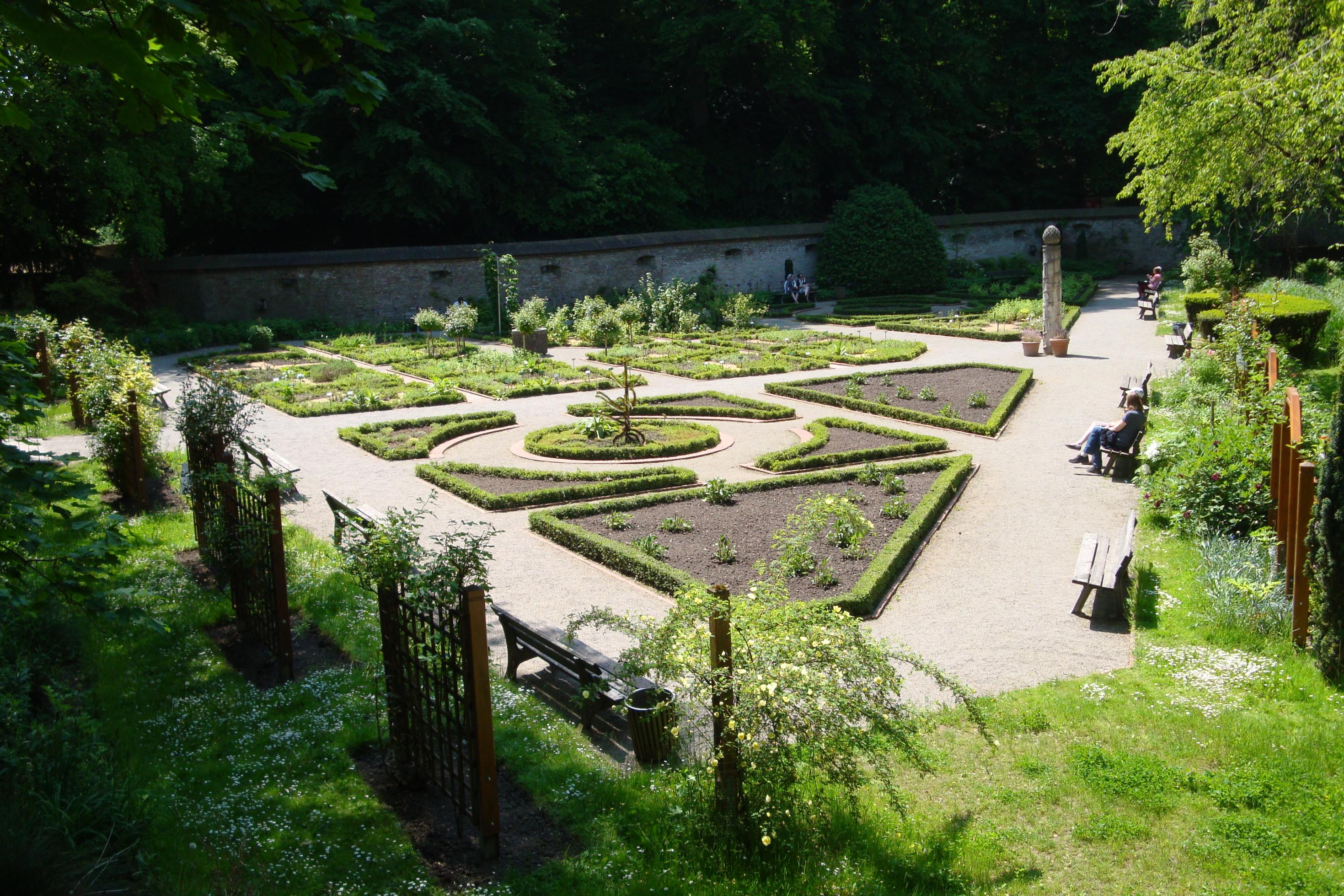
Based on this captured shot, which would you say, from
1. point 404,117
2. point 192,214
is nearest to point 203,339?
point 192,214

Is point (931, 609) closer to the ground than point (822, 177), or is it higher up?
closer to the ground

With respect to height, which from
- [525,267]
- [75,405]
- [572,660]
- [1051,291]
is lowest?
[572,660]

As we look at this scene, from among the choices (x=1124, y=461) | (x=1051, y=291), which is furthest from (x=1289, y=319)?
(x=1124, y=461)

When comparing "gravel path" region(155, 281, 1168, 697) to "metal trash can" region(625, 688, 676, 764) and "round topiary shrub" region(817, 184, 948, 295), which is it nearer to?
"metal trash can" region(625, 688, 676, 764)

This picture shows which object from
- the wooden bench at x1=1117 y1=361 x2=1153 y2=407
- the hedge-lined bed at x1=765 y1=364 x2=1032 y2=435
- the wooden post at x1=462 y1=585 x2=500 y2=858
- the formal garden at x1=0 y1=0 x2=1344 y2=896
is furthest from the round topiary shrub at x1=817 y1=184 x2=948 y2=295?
the wooden post at x1=462 y1=585 x2=500 y2=858

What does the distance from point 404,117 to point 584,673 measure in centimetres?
2634

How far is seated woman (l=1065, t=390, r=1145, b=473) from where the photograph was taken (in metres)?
11.5

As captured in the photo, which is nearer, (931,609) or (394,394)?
(931,609)

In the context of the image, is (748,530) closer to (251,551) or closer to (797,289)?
(251,551)

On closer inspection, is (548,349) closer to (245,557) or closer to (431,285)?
(431,285)

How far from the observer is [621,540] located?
9.92 meters

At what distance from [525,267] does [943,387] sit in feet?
52.6

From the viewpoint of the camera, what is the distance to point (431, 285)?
28.8m

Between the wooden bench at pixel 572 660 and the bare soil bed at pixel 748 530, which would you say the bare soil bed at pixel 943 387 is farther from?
the wooden bench at pixel 572 660
